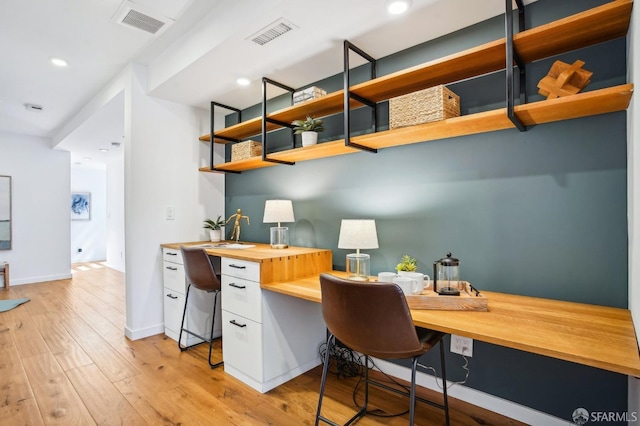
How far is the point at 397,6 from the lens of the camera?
1.71m

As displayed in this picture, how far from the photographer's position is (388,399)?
2.01 m

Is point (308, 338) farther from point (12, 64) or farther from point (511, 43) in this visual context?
point (12, 64)

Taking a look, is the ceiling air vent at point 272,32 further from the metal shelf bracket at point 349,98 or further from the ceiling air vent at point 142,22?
the ceiling air vent at point 142,22

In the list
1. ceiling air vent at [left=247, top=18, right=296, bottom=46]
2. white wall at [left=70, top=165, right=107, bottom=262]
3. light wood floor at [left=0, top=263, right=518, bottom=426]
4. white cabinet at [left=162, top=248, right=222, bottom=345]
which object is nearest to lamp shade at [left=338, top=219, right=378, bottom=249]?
light wood floor at [left=0, top=263, right=518, bottom=426]

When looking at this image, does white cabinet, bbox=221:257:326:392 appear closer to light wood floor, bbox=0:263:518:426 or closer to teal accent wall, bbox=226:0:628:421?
light wood floor, bbox=0:263:518:426

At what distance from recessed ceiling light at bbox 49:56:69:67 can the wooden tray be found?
3.44 metres

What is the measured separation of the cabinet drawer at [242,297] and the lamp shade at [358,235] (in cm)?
61

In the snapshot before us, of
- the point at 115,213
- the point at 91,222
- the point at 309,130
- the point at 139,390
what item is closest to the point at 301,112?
the point at 309,130

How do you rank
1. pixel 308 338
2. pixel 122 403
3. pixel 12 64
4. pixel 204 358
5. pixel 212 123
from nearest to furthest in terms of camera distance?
1. pixel 122 403
2. pixel 308 338
3. pixel 204 358
4. pixel 12 64
5. pixel 212 123

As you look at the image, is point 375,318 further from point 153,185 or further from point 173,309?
point 153,185

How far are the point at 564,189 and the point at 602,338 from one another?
76 cm

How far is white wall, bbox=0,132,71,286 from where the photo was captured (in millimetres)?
5418

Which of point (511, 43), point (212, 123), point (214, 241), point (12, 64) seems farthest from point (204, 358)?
point (12, 64)

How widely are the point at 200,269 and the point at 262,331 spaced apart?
2.36 feet
